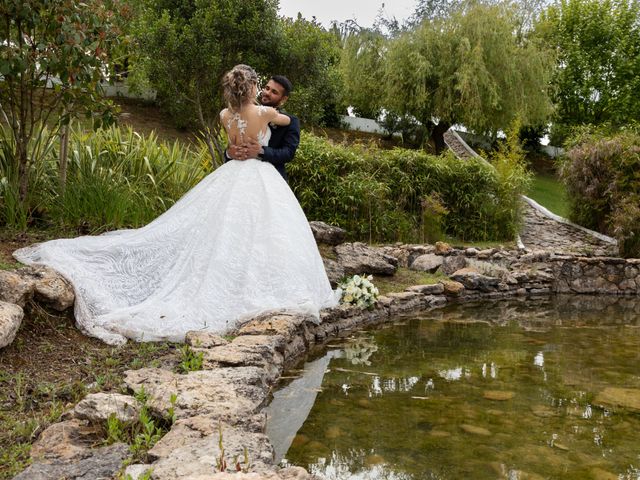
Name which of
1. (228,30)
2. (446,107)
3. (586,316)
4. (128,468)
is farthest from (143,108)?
(128,468)

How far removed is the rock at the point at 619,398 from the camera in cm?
366

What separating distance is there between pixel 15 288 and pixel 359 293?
11.2 feet

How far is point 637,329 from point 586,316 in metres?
0.81

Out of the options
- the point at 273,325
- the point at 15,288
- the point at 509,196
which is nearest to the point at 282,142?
the point at 273,325

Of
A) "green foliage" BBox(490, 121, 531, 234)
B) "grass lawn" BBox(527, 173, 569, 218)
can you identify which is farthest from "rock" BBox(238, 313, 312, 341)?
"grass lawn" BBox(527, 173, 569, 218)

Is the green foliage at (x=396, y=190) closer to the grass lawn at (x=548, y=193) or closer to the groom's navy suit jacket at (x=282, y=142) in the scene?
the groom's navy suit jacket at (x=282, y=142)

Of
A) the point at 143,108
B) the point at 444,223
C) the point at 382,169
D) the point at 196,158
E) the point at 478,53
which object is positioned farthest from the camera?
the point at 143,108

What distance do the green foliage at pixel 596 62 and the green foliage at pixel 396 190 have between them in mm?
15574

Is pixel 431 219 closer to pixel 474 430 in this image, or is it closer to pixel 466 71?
pixel 474 430

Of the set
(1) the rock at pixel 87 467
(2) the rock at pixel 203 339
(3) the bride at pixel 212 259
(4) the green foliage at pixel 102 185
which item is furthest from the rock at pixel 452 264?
(1) the rock at pixel 87 467

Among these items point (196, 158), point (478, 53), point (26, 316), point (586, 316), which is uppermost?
point (478, 53)

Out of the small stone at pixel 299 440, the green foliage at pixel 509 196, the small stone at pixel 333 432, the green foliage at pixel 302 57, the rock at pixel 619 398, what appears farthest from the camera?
the green foliage at pixel 509 196

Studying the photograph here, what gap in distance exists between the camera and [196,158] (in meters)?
7.72

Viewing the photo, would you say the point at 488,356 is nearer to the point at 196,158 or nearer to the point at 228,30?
the point at 196,158
